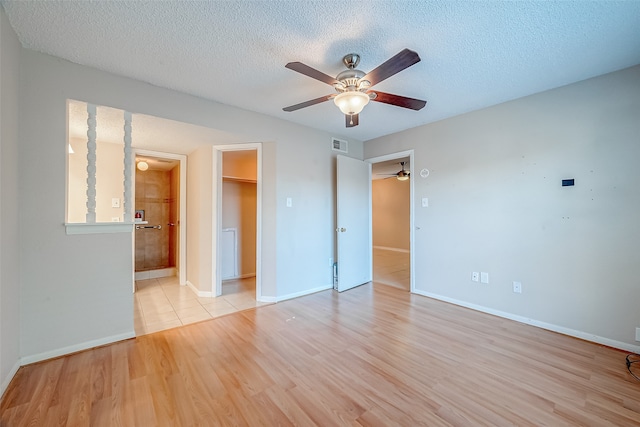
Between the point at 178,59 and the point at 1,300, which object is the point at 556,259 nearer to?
the point at 178,59

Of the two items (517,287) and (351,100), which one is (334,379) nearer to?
(351,100)

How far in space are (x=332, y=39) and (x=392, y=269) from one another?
14.3ft

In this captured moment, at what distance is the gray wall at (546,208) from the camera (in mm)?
2158

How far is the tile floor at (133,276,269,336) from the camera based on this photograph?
2.70 meters

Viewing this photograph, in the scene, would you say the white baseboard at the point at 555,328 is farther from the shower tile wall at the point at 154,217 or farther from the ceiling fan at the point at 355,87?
the shower tile wall at the point at 154,217

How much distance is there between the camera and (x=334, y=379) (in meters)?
1.76

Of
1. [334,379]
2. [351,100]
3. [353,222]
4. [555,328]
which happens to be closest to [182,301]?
[334,379]

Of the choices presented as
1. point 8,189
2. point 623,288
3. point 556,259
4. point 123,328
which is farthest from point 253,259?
point 623,288

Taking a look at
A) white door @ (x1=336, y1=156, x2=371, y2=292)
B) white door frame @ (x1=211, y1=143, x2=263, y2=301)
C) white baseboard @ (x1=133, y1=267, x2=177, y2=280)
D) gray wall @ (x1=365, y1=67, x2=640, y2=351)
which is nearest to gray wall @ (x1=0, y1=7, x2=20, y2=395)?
white door frame @ (x1=211, y1=143, x2=263, y2=301)

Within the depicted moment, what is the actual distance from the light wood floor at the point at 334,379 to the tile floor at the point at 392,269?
62.4 inches

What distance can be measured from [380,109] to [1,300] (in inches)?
140

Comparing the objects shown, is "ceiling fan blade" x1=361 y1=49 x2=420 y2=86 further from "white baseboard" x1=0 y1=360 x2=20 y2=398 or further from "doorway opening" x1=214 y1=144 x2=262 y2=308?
"white baseboard" x1=0 y1=360 x2=20 y2=398

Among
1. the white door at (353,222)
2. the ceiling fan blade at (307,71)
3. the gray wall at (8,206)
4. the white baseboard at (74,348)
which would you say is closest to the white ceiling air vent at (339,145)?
the white door at (353,222)

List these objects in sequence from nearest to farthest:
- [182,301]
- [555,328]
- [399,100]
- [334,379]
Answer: [334,379] → [399,100] → [555,328] → [182,301]
